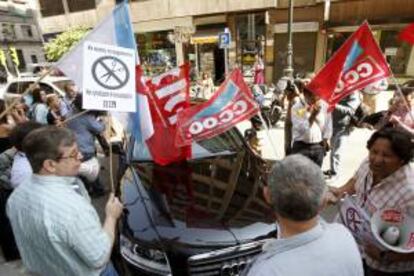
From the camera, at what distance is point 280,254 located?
1.26 m

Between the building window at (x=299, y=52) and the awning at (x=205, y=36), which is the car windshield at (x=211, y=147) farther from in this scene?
the awning at (x=205, y=36)

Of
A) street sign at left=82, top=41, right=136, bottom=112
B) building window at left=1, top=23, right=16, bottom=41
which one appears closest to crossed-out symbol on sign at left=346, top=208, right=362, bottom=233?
street sign at left=82, top=41, right=136, bottom=112

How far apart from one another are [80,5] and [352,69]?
25518mm

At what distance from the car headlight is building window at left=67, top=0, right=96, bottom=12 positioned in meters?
24.4

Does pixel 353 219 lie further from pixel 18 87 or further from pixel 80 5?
pixel 80 5

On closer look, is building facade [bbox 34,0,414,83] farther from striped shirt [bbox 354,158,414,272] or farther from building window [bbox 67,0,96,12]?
striped shirt [bbox 354,158,414,272]

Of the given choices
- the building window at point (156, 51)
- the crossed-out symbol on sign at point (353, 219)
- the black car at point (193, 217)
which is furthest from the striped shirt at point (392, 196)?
the building window at point (156, 51)

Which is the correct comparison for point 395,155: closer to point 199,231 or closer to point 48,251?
point 199,231

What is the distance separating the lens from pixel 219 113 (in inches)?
140

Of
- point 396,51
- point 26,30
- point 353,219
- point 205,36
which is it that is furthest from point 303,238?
point 26,30

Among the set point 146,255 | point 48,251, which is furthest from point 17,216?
point 146,255

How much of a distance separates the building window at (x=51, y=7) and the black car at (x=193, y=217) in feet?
86.3

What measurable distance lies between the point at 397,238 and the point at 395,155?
0.53m

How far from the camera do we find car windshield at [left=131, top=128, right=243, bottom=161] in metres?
3.91
